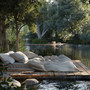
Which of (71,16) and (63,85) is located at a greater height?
(71,16)

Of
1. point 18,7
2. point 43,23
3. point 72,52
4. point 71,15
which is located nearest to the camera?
point 18,7

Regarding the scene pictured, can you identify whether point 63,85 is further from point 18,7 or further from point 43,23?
point 43,23

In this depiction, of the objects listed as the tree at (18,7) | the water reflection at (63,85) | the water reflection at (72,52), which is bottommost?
the water reflection at (72,52)

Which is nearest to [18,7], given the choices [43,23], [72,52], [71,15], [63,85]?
[63,85]

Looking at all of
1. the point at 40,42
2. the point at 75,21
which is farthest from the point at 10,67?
the point at 40,42

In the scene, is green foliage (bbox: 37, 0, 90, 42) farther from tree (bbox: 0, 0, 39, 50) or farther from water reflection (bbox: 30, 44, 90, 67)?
tree (bbox: 0, 0, 39, 50)

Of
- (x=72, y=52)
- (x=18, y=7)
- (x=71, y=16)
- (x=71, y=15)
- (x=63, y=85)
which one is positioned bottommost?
(x=72, y=52)

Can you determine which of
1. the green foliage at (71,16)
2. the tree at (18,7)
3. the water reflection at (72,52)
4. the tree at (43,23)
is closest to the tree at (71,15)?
the green foliage at (71,16)

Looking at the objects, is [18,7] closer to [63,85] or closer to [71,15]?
[63,85]

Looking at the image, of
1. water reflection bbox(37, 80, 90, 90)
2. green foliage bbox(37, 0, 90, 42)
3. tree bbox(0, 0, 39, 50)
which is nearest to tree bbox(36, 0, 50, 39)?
green foliage bbox(37, 0, 90, 42)

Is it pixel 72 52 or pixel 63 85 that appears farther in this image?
pixel 72 52

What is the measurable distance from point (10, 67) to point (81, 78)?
211cm

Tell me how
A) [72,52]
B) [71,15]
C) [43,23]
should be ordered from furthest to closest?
[43,23] → [71,15] → [72,52]

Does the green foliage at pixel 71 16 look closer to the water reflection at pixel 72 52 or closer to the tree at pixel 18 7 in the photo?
the water reflection at pixel 72 52
